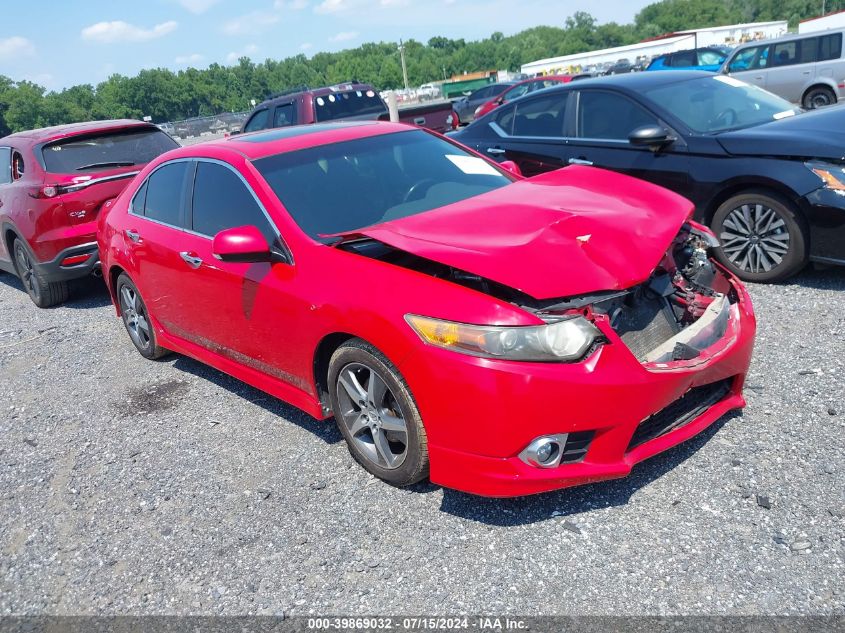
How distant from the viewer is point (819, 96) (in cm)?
1509

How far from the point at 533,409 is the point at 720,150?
11.8 feet

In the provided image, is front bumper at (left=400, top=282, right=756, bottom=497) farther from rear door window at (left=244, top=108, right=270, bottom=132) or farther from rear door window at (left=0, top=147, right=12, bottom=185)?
rear door window at (left=244, top=108, right=270, bottom=132)

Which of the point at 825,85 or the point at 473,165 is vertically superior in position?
the point at 473,165

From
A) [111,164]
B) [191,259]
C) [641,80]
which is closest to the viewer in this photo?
[191,259]

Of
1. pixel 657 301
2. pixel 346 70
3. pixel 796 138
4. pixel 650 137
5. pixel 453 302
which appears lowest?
pixel 657 301

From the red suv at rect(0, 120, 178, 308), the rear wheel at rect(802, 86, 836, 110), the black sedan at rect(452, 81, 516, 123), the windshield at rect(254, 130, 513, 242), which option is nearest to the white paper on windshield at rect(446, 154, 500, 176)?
the windshield at rect(254, 130, 513, 242)

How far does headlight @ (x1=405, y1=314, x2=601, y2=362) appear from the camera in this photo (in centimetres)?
265

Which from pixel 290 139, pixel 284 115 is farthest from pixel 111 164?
pixel 284 115

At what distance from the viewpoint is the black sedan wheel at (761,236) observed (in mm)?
4883

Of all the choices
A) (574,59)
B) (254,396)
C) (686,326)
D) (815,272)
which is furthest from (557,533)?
(574,59)

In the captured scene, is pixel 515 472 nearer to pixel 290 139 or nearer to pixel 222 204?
pixel 222 204

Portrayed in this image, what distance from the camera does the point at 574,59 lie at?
6869 centimetres

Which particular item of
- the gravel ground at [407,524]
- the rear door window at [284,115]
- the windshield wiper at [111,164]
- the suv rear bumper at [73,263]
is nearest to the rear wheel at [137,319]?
the gravel ground at [407,524]

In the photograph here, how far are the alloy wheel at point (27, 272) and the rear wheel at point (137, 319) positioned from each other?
8.18 ft
